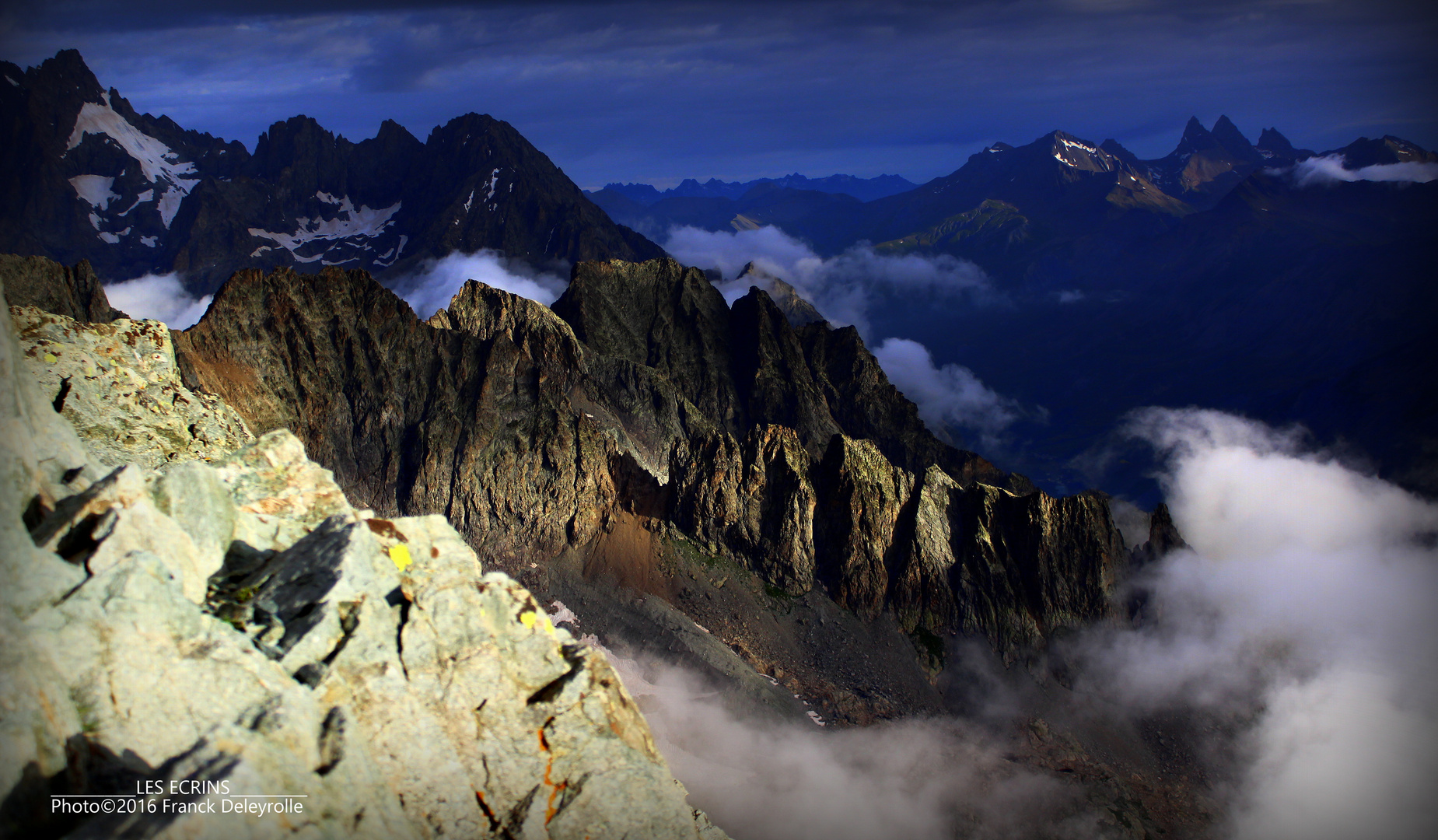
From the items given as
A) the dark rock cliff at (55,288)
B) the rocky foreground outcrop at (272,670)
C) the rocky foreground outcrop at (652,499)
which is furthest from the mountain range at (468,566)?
the dark rock cliff at (55,288)

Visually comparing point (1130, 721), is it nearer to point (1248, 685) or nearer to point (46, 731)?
point (1248, 685)

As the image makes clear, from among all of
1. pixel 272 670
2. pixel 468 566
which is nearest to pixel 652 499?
pixel 468 566

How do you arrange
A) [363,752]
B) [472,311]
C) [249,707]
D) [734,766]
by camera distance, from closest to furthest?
[249,707] → [363,752] → [734,766] → [472,311]

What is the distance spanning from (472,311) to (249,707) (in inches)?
7270

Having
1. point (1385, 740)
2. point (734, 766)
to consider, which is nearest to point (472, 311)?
point (734, 766)

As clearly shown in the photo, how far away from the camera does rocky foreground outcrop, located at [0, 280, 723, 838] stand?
50.5 feet

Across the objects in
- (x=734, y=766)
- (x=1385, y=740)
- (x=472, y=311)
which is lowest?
(x=1385, y=740)

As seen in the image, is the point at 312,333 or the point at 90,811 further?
the point at 312,333

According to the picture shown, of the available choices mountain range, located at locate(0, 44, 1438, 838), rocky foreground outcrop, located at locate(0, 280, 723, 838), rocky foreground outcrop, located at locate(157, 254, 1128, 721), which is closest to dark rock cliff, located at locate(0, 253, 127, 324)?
mountain range, located at locate(0, 44, 1438, 838)

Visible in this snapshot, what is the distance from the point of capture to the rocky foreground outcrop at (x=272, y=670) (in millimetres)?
15383

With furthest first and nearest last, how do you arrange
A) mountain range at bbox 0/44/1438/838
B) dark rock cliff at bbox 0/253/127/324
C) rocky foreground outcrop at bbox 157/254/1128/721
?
rocky foreground outcrop at bbox 157/254/1128/721 → dark rock cliff at bbox 0/253/127/324 → mountain range at bbox 0/44/1438/838

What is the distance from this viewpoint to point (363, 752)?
19.0 meters

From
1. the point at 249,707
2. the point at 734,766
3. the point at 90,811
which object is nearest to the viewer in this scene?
the point at 90,811

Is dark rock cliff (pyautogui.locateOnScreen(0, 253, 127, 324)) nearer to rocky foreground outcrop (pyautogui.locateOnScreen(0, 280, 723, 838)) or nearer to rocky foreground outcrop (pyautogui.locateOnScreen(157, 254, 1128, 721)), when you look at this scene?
rocky foreground outcrop (pyautogui.locateOnScreen(157, 254, 1128, 721))
